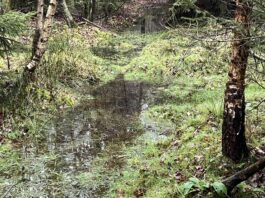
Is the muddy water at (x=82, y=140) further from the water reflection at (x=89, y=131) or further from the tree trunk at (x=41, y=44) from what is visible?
the tree trunk at (x=41, y=44)

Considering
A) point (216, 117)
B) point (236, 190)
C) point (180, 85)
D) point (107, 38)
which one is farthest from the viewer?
point (107, 38)

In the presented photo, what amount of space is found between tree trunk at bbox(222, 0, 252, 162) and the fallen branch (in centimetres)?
81

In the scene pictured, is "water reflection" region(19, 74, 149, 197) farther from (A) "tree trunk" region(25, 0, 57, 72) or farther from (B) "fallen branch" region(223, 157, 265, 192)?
(B) "fallen branch" region(223, 157, 265, 192)

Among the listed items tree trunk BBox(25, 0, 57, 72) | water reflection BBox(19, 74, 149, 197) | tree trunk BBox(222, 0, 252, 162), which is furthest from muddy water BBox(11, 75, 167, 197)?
tree trunk BBox(222, 0, 252, 162)

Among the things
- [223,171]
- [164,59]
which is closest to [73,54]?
[164,59]

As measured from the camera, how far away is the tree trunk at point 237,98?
5.52m

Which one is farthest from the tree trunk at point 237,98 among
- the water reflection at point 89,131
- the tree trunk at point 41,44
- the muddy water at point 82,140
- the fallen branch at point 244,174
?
the tree trunk at point 41,44

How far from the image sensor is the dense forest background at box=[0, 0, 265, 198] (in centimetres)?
573

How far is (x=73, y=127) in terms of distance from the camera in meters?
9.67

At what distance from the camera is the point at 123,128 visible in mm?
9648

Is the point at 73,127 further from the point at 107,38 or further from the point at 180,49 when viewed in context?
the point at 107,38

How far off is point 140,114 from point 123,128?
117 centimetres

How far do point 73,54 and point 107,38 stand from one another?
7.16m

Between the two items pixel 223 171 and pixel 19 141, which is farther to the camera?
pixel 19 141
